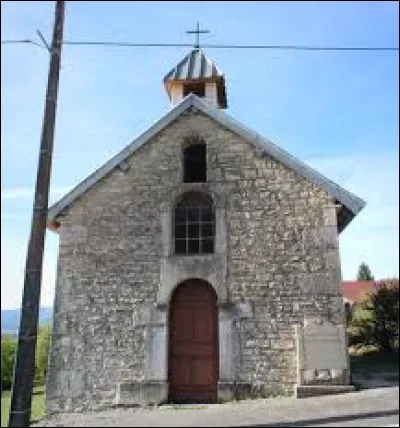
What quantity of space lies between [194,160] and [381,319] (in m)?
7.35

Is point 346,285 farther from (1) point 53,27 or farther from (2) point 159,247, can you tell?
(1) point 53,27

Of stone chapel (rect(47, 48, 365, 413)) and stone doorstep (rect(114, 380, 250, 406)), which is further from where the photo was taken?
stone chapel (rect(47, 48, 365, 413))

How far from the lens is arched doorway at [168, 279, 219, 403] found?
11.8 m

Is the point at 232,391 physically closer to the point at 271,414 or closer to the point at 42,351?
the point at 271,414

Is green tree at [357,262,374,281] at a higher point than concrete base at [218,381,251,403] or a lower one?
higher

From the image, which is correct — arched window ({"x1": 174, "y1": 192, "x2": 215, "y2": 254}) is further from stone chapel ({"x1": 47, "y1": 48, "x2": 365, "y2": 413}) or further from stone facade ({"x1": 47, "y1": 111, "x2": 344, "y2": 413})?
stone facade ({"x1": 47, "y1": 111, "x2": 344, "y2": 413})

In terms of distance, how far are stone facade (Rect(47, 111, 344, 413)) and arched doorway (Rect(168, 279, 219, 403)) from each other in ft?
0.90

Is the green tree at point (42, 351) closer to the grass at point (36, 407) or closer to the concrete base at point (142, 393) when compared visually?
the grass at point (36, 407)

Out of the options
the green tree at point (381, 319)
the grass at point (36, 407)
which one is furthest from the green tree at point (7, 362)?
the green tree at point (381, 319)

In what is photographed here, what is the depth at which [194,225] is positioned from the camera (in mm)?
12891

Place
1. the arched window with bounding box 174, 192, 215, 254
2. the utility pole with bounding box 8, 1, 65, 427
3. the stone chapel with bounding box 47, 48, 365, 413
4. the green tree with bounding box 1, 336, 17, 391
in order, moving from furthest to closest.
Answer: the green tree with bounding box 1, 336, 17, 391 < the arched window with bounding box 174, 192, 215, 254 < the stone chapel with bounding box 47, 48, 365, 413 < the utility pole with bounding box 8, 1, 65, 427

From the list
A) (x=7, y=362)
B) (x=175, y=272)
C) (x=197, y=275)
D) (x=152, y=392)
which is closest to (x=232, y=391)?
(x=152, y=392)

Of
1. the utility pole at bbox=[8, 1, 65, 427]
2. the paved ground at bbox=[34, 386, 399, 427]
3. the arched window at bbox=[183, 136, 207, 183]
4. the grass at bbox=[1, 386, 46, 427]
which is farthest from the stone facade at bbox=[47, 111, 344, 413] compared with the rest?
the utility pole at bbox=[8, 1, 65, 427]

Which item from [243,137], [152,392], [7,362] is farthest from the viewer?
[7,362]
